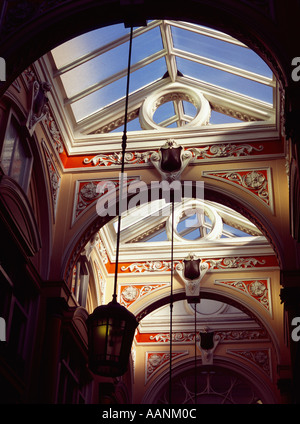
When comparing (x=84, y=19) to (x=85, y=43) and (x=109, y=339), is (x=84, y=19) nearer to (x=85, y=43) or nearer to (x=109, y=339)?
(x=109, y=339)

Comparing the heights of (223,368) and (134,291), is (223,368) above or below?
below

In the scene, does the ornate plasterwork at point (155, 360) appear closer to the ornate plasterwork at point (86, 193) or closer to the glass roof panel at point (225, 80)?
the ornate plasterwork at point (86, 193)

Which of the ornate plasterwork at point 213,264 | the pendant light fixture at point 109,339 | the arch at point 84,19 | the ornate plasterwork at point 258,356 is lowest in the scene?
the pendant light fixture at point 109,339

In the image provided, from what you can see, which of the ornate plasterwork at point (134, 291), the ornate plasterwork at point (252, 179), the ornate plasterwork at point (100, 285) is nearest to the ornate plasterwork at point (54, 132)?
the ornate plasterwork at point (252, 179)

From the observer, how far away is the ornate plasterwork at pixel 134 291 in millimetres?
10406

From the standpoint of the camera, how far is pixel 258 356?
1118 centimetres

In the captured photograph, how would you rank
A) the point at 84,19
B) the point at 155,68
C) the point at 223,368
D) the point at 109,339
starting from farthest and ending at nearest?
the point at 223,368 → the point at 155,68 → the point at 84,19 → the point at 109,339

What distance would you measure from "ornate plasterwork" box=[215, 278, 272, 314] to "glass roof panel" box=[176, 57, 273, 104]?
122 inches

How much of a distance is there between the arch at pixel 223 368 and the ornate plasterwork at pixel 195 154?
15.2 ft

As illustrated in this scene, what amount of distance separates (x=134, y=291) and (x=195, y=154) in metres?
3.15

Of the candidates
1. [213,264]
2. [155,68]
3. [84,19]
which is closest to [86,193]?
[155,68]

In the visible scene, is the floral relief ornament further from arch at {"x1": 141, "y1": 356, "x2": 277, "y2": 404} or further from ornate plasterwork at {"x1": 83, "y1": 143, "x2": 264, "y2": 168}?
arch at {"x1": 141, "y1": 356, "x2": 277, "y2": 404}

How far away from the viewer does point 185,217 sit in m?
11.6
